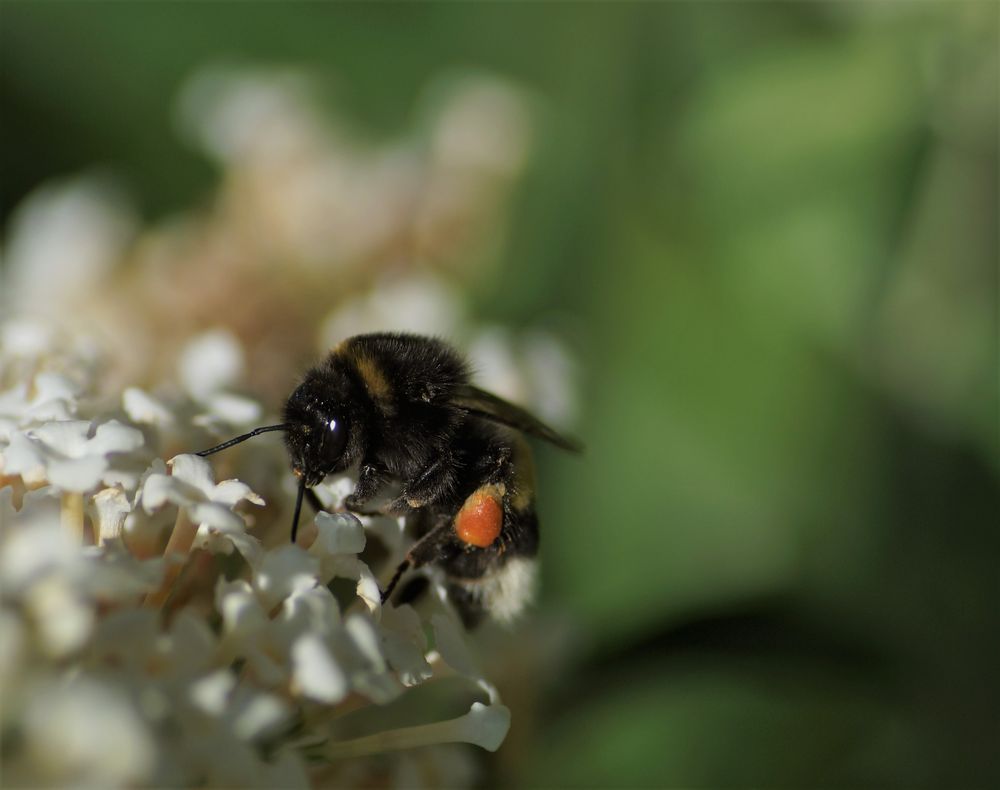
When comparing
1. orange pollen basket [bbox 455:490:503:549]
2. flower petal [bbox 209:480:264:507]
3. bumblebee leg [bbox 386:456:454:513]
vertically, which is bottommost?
orange pollen basket [bbox 455:490:503:549]

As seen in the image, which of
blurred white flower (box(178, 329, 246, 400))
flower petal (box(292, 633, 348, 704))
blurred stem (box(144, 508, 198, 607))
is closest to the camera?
flower petal (box(292, 633, 348, 704))

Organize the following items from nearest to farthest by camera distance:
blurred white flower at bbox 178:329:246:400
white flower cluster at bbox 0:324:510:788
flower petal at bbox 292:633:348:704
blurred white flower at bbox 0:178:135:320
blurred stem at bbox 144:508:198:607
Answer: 1. white flower cluster at bbox 0:324:510:788
2. flower petal at bbox 292:633:348:704
3. blurred stem at bbox 144:508:198:607
4. blurred white flower at bbox 178:329:246:400
5. blurred white flower at bbox 0:178:135:320

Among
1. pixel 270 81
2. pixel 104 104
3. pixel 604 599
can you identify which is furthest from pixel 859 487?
pixel 104 104

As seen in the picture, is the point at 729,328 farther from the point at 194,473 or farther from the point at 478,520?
the point at 194,473

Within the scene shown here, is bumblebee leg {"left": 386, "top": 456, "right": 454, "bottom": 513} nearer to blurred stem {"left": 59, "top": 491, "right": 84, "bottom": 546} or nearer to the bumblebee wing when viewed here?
the bumblebee wing

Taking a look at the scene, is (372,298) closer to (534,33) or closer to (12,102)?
(534,33)

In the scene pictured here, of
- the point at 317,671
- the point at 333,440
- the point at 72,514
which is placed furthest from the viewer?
the point at 333,440

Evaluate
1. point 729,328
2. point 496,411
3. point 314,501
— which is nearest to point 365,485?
point 314,501

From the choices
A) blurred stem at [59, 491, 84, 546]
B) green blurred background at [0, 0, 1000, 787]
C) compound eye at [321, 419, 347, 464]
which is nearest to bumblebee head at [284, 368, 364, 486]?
compound eye at [321, 419, 347, 464]
